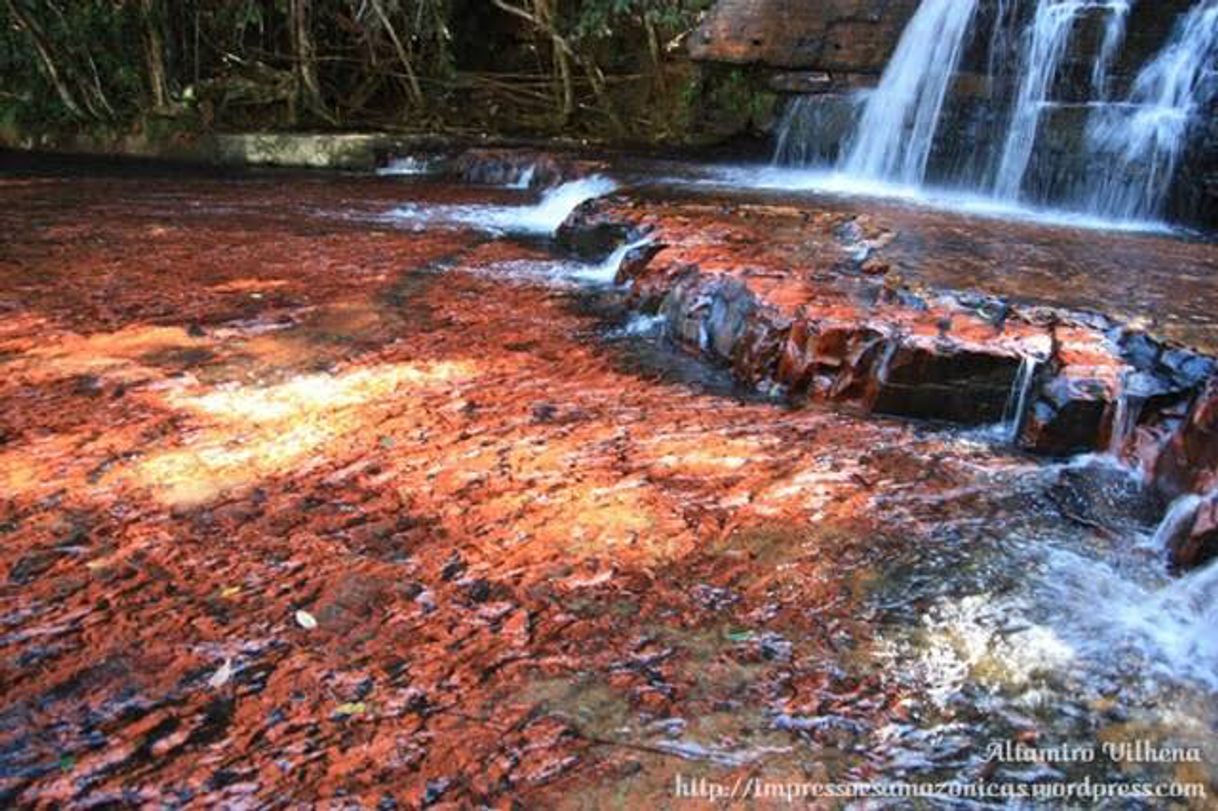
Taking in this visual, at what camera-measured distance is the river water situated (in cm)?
209

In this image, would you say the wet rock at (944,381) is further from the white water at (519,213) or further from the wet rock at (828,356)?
the white water at (519,213)

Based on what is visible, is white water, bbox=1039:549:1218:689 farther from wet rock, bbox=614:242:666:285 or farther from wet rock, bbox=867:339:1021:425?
wet rock, bbox=614:242:666:285

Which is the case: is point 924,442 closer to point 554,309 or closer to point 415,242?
point 554,309

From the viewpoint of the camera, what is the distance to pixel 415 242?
279 inches

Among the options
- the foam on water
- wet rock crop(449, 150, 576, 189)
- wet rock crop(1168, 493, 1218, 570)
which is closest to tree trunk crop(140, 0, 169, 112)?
wet rock crop(449, 150, 576, 189)

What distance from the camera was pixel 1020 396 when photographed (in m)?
3.73

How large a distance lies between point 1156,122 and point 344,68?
10.2 metres

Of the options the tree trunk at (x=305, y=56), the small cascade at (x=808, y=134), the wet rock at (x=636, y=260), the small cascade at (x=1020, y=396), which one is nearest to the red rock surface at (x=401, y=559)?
the small cascade at (x=1020, y=396)

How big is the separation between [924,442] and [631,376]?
1316mm

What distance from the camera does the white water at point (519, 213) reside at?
309 inches

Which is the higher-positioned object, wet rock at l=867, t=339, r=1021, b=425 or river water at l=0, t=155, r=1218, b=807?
wet rock at l=867, t=339, r=1021, b=425

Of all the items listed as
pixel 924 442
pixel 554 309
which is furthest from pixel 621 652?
pixel 554 309

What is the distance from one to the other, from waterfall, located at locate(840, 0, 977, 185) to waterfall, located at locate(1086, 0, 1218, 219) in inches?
62.3

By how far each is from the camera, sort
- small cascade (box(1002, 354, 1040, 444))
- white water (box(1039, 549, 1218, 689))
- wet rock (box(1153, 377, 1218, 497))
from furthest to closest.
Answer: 1. small cascade (box(1002, 354, 1040, 444))
2. wet rock (box(1153, 377, 1218, 497))
3. white water (box(1039, 549, 1218, 689))
